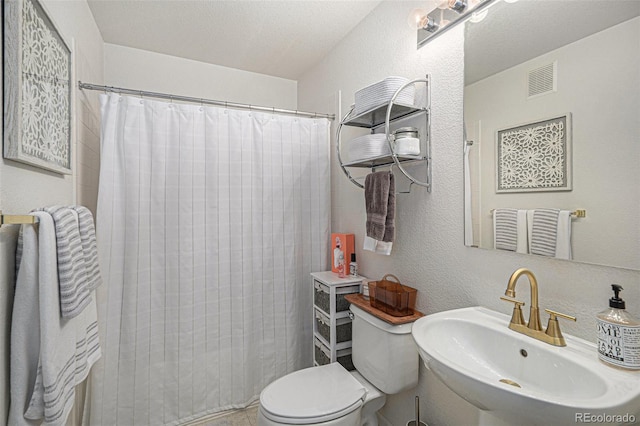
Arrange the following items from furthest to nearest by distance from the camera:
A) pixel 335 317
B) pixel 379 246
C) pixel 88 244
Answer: pixel 335 317, pixel 379 246, pixel 88 244

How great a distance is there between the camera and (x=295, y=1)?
1.74 m

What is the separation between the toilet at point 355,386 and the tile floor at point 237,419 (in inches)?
25.4

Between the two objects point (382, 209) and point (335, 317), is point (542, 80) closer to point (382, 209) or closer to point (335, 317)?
point (382, 209)

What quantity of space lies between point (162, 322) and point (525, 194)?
1913mm

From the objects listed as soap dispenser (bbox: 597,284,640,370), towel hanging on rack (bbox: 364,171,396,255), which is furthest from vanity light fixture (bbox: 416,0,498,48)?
soap dispenser (bbox: 597,284,640,370)

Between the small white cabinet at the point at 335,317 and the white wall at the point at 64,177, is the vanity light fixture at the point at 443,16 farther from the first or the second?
the white wall at the point at 64,177

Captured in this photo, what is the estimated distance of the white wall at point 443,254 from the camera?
0.97 metres

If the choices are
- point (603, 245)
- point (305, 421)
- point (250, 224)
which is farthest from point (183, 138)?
point (603, 245)

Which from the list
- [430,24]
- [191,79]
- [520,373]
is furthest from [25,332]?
[191,79]

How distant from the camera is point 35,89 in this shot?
1.00 meters

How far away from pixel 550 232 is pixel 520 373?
459 millimetres

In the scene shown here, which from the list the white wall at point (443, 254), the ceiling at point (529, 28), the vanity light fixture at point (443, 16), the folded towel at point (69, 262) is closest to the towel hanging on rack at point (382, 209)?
the white wall at point (443, 254)

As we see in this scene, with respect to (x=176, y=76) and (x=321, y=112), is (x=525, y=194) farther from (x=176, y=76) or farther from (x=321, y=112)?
(x=176, y=76)

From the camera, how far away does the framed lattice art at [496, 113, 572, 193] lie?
0.97 meters
